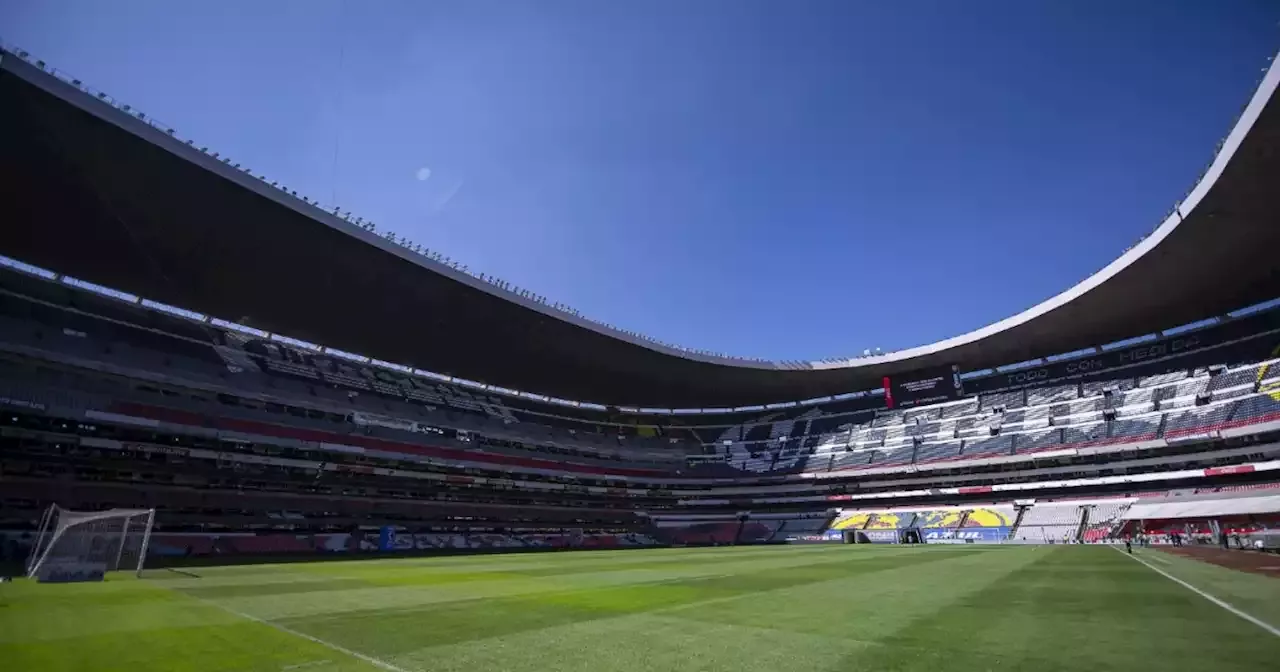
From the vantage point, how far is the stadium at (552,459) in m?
7.74

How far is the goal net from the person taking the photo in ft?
53.4

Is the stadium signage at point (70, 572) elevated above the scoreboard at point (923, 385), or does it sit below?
below

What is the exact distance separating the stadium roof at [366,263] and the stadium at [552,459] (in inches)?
8.6

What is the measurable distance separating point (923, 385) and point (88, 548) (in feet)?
190

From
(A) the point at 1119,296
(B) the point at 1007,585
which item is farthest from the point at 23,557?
(A) the point at 1119,296

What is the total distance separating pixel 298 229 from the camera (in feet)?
90.1

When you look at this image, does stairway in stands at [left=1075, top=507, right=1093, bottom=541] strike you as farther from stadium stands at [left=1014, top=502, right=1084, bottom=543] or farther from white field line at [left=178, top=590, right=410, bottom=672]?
white field line at [left=178, top=590, right=410, bottom=672]

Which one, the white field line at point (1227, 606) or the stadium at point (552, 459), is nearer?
the white field line at point (1227, 606)

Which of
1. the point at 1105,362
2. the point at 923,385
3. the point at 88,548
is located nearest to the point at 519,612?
the point at 88,548

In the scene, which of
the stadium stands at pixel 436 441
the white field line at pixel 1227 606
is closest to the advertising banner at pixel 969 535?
the stadium stands at pixel 436 441

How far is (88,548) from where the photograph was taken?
18500 millimetres

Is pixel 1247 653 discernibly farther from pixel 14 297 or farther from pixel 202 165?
pixel 14 297

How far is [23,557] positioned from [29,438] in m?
6.10

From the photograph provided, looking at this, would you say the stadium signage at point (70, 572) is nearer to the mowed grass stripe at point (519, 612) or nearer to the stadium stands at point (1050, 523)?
the mowed grass stripe at point (519, 612)
